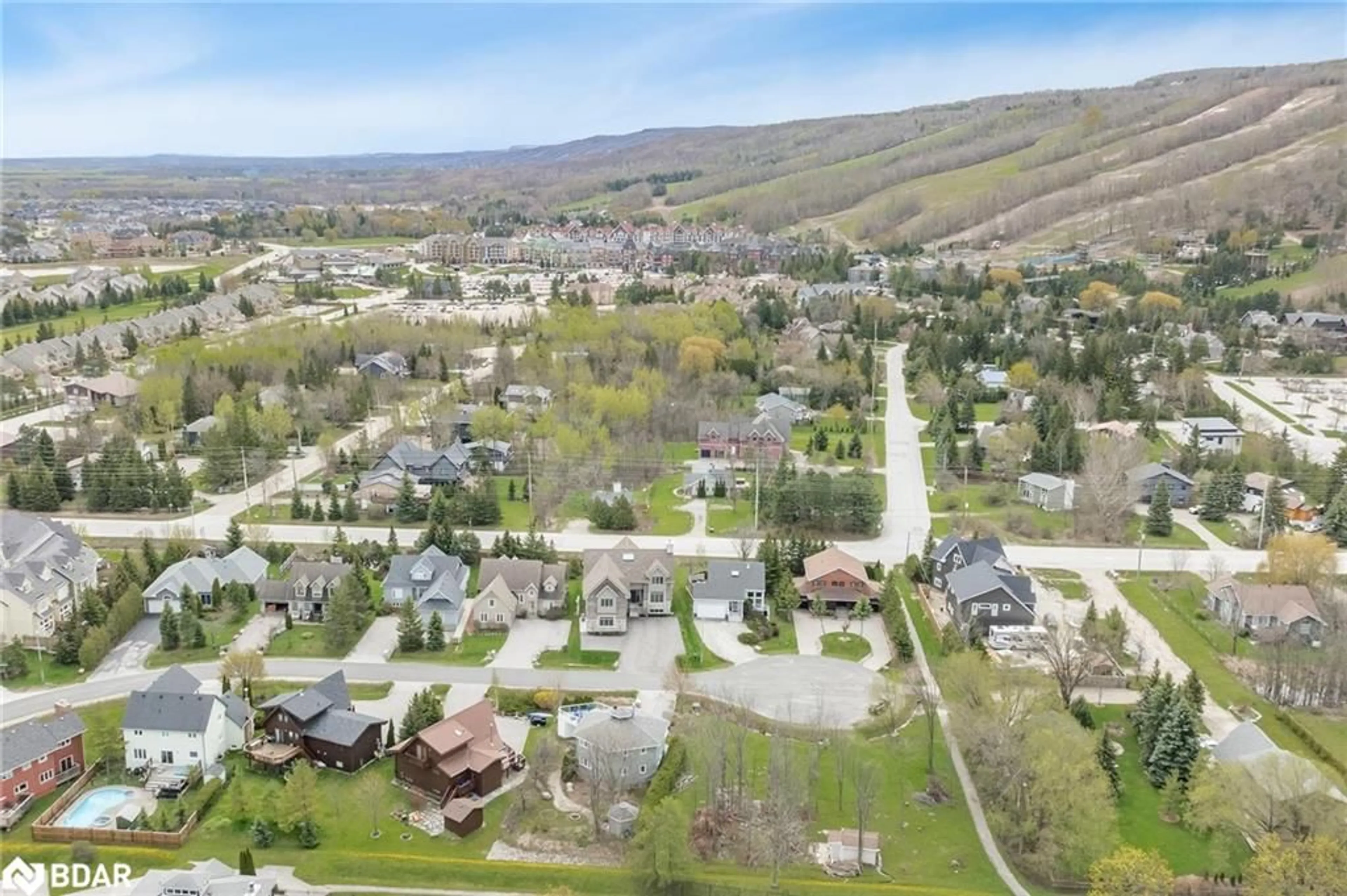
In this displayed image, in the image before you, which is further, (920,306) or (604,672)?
(920,306)

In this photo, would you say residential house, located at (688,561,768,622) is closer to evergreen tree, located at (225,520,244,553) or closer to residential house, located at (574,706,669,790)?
residential house, located at (574,706,669,790)

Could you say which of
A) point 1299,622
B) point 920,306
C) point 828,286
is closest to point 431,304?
point 828,286

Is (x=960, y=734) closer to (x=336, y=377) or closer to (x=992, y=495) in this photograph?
(x=992, y=495)

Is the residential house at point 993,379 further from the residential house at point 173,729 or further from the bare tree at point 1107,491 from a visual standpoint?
the residential house at point 173,729

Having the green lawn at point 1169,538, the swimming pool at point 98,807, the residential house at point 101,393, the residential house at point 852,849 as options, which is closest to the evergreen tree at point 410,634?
the swimming pool at point 98,807

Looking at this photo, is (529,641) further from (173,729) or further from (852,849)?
(852,849)

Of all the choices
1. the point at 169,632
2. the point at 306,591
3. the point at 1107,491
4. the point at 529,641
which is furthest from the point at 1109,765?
the point at 169,632
